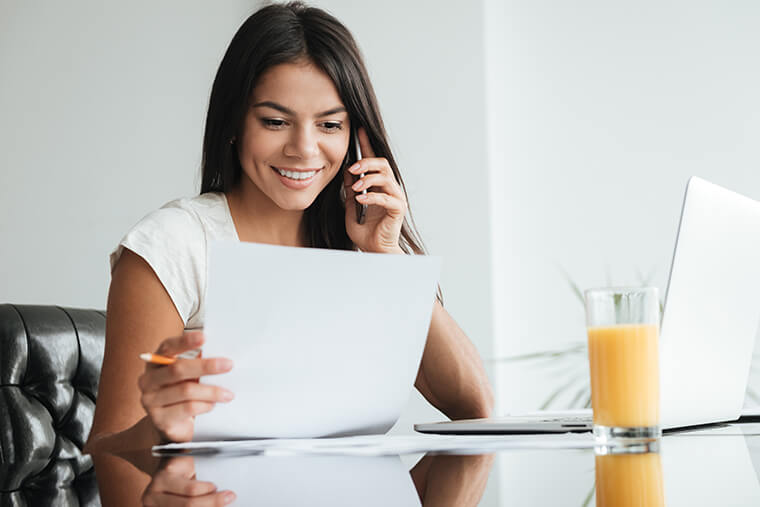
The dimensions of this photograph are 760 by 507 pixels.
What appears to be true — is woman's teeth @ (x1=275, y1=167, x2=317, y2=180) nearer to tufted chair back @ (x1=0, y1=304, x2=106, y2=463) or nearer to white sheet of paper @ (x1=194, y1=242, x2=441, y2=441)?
tufted chair back @ (x1=0, y1=304, x2=106, y2=463)

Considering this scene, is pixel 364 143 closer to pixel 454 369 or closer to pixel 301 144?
pixel 301 144

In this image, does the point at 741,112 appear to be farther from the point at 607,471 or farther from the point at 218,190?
the point at 607,471

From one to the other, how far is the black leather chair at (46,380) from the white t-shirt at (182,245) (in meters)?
0.16

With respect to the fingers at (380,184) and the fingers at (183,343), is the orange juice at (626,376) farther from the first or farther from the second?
the fingers at (380,184)

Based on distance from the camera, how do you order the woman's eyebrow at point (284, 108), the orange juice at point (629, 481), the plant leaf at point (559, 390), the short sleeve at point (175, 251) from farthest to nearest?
1. the plant leaf at point (559, 390)
2. the woman's eyebrow at point (284, 108)
3. the short sleeve at point (175, 251)
4. the orange juice at point (629, 481)

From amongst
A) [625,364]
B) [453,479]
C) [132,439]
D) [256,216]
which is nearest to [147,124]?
[256,216]

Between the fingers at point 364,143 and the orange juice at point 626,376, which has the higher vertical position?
the fingers at point 364,143

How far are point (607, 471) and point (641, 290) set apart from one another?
0.23m

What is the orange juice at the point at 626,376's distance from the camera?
83cm

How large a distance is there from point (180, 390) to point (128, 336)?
0.46m

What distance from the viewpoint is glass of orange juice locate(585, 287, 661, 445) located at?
827 mm

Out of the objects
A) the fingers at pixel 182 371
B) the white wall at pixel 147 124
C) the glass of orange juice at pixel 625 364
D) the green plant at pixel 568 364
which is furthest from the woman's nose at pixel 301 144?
the green plant at pixel 568 364

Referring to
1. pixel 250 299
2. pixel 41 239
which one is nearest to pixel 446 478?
pixel 250 299

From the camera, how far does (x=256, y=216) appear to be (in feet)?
5.55
